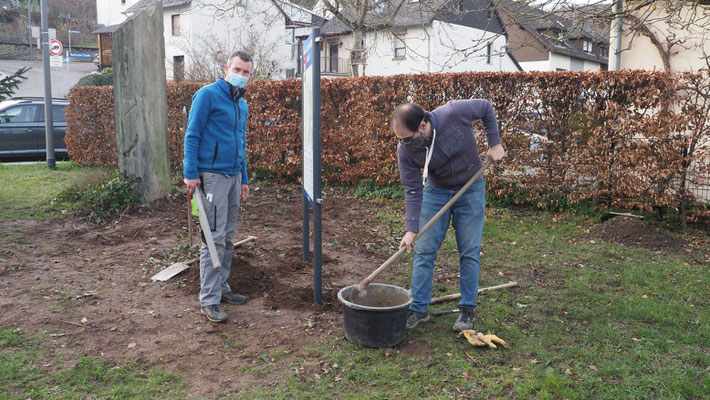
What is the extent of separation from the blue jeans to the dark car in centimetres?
1322

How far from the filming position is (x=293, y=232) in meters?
7.39

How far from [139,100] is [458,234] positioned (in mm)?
5908

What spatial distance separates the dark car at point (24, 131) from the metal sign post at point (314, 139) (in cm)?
1208

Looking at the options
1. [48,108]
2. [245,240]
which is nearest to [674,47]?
[245,240]

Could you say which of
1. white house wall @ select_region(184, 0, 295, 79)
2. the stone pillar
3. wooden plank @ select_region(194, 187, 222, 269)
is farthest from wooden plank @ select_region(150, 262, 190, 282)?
white house wall @ select_region(184, 0, 295, 79)

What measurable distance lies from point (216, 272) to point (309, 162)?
1.17 metres

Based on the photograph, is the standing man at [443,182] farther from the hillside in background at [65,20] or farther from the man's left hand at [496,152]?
the hillside in background at [65,20]

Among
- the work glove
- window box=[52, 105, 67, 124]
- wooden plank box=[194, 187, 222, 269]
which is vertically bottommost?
the work glove

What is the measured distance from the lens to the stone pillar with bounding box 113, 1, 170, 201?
27.1ft

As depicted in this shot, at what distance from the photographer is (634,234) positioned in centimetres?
698

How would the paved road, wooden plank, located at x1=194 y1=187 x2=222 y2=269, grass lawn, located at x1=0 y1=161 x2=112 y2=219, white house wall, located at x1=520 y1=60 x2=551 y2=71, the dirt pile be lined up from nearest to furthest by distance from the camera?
1. wooden plank, located at x1=194 y1=187 x2=222 y2=269
2. the dirt pile
3. grass lawn, located at x1=0 y1=161 x2=112 y2=219
4. the paved road
5. white house wall, located at x1=520 y1=60 x2=551 y2=71

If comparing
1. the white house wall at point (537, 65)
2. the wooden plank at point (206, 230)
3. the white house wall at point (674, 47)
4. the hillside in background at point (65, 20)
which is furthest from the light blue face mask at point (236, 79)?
the hillside in background at point (65, 20)

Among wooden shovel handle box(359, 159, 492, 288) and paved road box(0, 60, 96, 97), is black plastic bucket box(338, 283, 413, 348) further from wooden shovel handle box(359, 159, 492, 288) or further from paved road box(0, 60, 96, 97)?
paved road box(0, 60, 96, 97)

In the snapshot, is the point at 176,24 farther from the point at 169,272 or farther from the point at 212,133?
the point at 212,133
